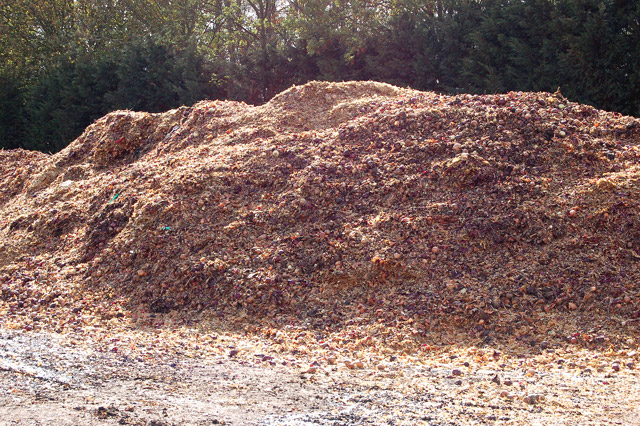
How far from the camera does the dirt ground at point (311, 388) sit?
2514mm

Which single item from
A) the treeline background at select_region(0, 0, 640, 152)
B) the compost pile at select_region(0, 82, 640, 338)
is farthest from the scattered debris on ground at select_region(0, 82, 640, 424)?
the treeline background at select_region(0, 0, 640, 152)

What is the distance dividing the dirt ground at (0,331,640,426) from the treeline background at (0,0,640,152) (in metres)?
5.33

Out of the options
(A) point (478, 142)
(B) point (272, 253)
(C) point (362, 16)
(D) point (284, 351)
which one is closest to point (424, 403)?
(D) point (284, 351)

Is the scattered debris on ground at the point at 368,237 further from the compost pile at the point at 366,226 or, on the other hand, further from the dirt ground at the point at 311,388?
the dirt ground at the point at 311,388

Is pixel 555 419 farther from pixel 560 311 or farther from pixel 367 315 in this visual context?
pixel 367 315

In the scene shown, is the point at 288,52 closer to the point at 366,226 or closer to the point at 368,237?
the point at 366,226

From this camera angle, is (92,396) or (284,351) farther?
(284,351)

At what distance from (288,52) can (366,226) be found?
7103mm

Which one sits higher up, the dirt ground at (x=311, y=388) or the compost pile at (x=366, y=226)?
the compost pile at (x=366, y=226)

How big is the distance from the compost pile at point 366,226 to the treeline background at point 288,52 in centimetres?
249

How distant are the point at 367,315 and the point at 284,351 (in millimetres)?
628

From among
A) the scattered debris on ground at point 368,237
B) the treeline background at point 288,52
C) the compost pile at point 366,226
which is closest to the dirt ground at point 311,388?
the scattered debris on ground at point 368,237

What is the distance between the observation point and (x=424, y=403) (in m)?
2.67

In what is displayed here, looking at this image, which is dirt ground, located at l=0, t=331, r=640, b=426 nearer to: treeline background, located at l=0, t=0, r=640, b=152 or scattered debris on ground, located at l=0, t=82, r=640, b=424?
scattered debris on ground, located at l=0, t=82, r=640, b=424
